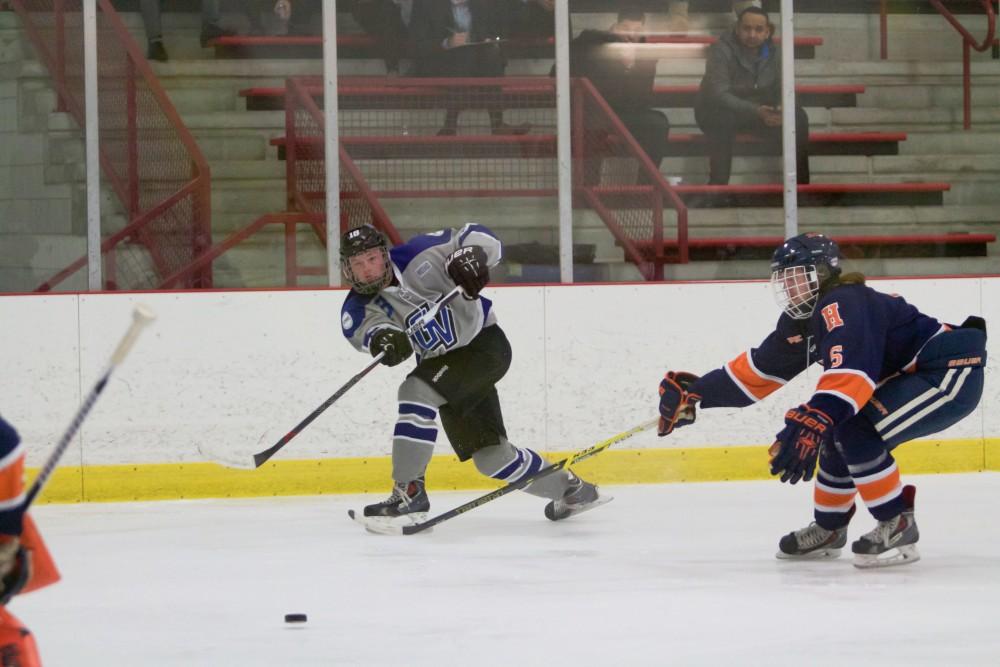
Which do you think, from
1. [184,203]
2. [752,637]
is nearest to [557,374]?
[184,203]

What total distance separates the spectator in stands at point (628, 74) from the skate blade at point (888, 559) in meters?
2.47

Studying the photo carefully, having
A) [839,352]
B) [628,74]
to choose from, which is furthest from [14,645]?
[628,74]

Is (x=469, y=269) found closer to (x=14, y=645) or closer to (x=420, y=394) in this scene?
(x=420, y=394)

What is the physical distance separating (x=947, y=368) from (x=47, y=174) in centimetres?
324

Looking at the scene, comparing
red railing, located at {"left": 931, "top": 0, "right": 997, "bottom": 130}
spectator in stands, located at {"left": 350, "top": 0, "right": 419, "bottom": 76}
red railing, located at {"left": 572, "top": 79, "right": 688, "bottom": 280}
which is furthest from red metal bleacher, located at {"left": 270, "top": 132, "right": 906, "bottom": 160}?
red railing, located at {"left": 931, "top": 0, "right": 997, "bottom": 130}

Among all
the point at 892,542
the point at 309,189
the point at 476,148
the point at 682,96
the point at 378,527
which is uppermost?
the point at 682,96

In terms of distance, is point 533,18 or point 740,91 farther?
point 740,91

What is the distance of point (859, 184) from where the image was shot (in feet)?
20.0

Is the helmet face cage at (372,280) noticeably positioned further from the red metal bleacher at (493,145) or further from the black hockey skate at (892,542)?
the black hockey skate at (892,542)

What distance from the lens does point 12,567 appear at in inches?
81.0

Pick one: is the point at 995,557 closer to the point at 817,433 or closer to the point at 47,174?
the point at 817,433

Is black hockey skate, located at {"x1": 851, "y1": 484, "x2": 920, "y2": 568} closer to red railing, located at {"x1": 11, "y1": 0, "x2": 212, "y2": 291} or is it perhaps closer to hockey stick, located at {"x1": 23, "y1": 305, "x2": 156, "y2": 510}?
A: hockey stick, located at {"x1": 23, "y1": 305, "x2": 156, "y2": 510}

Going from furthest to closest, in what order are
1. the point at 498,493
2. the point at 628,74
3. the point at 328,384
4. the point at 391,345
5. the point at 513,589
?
the point at 628,74 < the point at 328,384 < the point at 391,345 < the point at 498,493 < the point at 513,589

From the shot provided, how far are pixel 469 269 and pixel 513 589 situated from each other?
105cm
